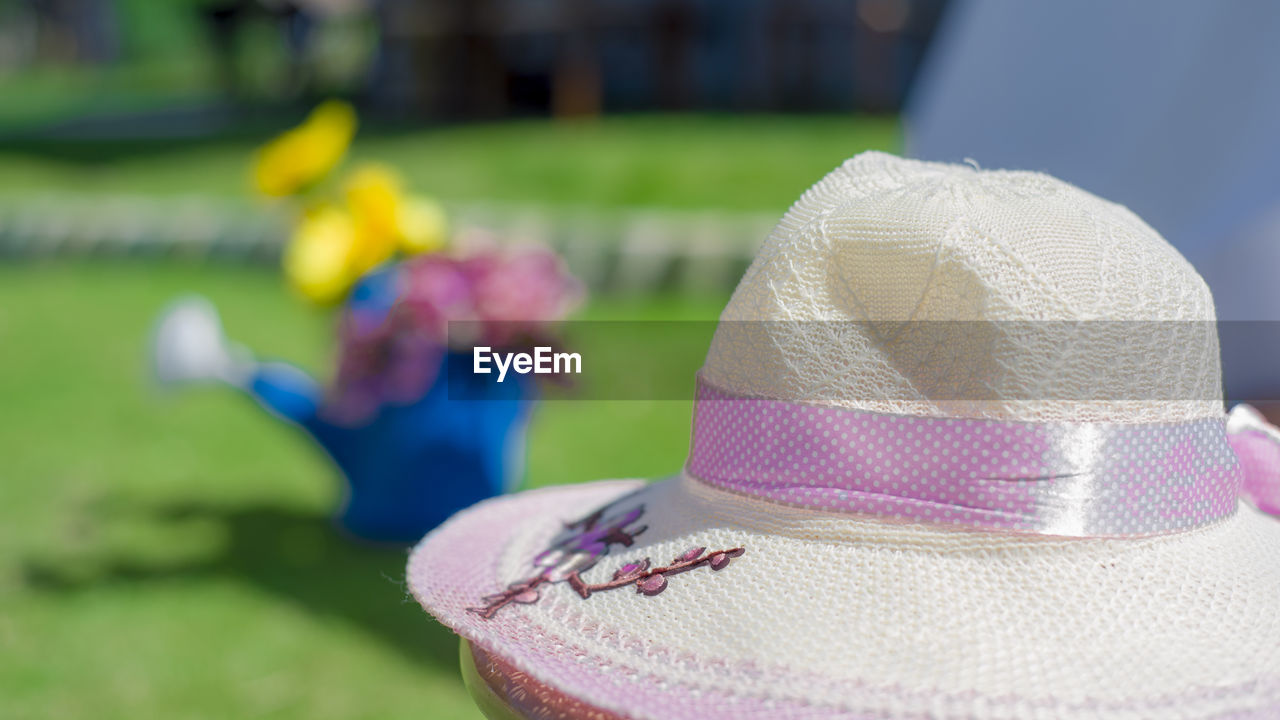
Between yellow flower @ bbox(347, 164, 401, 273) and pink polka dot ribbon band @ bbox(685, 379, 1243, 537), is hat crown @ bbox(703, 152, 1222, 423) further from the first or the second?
yellow flower @ bbox(347, 164, 401, 273)

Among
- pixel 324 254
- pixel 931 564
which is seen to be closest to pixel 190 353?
pixel 324 254

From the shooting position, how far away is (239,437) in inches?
157

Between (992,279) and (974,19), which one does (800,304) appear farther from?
(974,19)

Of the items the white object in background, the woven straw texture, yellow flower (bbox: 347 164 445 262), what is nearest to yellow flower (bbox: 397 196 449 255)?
yellow flower (bbox: 347 164 445 262)

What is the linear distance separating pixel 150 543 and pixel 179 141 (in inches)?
323

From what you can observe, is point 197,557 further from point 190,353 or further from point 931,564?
point 931,564

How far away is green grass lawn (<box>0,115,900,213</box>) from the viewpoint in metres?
7.28

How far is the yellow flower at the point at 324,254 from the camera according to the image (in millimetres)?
2768

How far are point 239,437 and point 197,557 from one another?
3.77 ft

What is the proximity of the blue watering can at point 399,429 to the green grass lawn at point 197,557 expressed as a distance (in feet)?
0.45

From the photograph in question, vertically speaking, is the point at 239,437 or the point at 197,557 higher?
the point at 197,557

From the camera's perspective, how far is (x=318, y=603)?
2.64m

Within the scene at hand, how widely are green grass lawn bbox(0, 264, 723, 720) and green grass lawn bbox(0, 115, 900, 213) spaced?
2.86 meters

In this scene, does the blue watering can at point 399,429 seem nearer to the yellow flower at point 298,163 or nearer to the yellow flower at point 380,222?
the yellow flower at point 380,222
